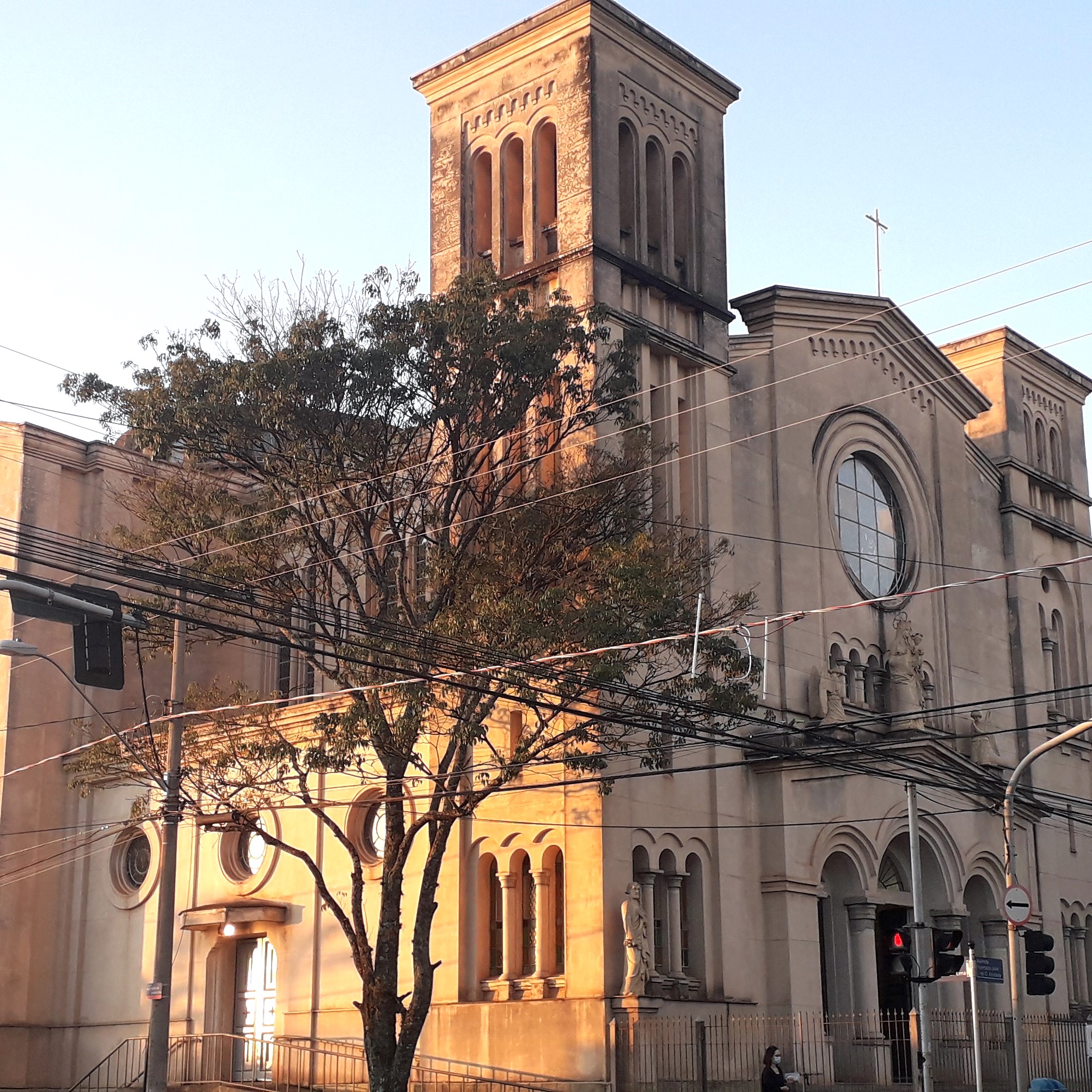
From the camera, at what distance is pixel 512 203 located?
35.2m

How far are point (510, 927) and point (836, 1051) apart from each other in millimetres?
6754

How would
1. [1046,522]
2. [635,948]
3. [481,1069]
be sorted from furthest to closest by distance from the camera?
[1046,522] → [481,1069] → [635,948]

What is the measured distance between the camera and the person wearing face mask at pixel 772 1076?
26.7 meters

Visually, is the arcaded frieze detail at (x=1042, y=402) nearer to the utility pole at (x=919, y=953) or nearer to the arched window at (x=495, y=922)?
the utility pole at (x=919, y=953)

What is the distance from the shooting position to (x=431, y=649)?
24703 millimetres

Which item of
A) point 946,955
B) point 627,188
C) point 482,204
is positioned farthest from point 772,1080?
point 482,204

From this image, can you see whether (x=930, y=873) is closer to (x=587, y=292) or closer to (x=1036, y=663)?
(x=1036, y=663)

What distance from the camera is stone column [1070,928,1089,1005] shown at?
38.5m

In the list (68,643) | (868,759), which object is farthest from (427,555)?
(68,643)

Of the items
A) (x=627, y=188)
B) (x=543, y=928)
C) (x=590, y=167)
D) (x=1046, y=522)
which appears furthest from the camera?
(x=1046, y=522)

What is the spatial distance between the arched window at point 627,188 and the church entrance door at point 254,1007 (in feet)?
50.3

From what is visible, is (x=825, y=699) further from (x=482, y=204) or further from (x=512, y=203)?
(x=482, y=204)

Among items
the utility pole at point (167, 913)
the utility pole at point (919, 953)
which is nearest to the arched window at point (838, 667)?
the utility pole at point (919, 953)

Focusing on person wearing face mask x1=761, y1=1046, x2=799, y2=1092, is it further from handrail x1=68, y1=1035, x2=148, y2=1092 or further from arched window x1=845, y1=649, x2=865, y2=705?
handrail x1=68, y1=1035, x2=148, y2=1092
